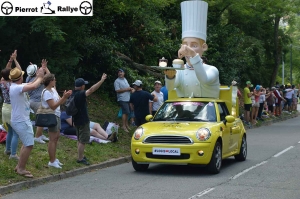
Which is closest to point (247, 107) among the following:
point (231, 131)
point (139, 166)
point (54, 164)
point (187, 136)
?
point (231, 131)

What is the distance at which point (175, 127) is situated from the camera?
12.7 meters

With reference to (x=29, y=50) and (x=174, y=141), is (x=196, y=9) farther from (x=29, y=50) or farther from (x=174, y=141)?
(x=29, y=50)

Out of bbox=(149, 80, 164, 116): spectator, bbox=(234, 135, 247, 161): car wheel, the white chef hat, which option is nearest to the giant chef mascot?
the white chef hat

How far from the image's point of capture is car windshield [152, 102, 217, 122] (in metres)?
13.3

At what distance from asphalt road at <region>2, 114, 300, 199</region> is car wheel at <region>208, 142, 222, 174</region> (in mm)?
148

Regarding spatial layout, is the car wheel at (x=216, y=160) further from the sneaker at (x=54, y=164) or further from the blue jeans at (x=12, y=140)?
the blue jeans at (x=12, y=140)

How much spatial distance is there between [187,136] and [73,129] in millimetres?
4468

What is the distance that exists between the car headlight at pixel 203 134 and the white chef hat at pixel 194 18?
11.1 ft

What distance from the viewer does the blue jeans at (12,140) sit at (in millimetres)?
11734

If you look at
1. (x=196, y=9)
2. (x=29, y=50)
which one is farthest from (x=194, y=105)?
(x=29, y=50)

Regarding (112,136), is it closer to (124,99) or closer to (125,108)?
(125,108)

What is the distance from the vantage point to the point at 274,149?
704 inches

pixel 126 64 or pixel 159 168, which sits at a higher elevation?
pixel 126 64

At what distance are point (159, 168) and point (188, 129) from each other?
5.43 feet
